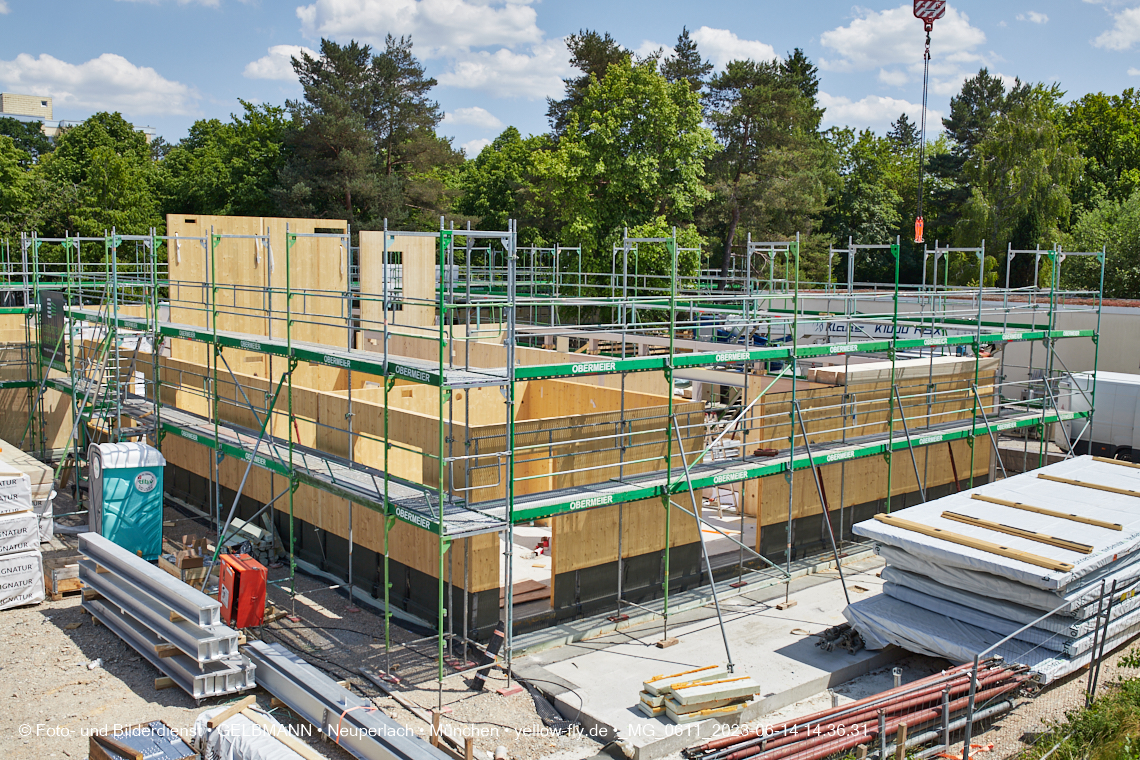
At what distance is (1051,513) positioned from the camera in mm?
13273

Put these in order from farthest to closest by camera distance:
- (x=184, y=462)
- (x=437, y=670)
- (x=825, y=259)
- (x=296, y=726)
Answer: (x=825, y=259) → (x=184, y=462) → (x=437, y=670) → (x=296, y=726)

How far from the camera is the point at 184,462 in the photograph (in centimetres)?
1859

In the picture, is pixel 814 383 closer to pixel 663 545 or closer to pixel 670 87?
pixel 663 545

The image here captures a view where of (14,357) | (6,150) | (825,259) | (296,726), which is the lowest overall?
(296,726)

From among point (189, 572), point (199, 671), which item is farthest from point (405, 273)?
point (199, 671)

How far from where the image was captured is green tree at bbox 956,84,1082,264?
47.2 metres

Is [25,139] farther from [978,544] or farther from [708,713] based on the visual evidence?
[978,544]

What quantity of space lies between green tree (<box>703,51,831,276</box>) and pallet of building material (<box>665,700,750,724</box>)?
34266 millimetres

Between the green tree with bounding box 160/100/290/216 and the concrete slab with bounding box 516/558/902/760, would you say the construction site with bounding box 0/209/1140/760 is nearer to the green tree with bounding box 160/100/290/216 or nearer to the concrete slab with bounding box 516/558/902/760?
the concrete slab with bounding box 516/558/902/760

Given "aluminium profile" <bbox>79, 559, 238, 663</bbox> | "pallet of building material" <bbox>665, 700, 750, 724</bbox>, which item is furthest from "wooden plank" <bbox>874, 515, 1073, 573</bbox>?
"aluminium profile" <bbox>79, 559, 238, 663</bbox>

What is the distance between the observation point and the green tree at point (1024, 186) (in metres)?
47.2

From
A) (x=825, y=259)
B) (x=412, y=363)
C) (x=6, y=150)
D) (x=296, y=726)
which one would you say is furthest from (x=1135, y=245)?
(x=6, y=150)

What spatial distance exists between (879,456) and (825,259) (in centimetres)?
3343

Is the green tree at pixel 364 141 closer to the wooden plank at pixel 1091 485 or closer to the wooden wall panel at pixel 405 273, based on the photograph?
the wooden wall panel at pixel 405 273
